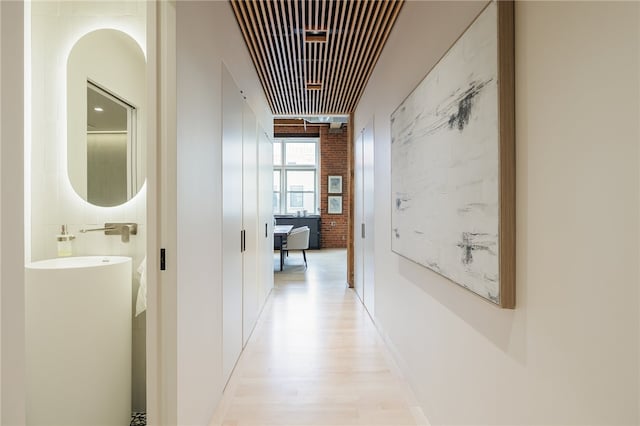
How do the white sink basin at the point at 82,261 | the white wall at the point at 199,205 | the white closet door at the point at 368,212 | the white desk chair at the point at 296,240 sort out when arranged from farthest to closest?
the white desk chair at the point at 296,240
the white closet door at the point at 368,212
the white sink basin at the point at 82,261
the white wall at the point at 199,205

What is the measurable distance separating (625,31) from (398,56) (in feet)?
6.29

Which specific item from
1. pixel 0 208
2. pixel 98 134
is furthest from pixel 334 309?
pixel 0 208

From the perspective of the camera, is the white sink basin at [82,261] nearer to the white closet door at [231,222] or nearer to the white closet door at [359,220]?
the white closet door at [231,222]

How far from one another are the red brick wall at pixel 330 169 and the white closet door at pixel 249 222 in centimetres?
626

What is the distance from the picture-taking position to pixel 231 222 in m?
2.29

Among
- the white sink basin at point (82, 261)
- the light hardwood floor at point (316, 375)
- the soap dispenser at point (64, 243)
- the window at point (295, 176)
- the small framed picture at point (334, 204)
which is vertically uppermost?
the window at point (295, 176)

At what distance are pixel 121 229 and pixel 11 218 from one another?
1318 mm

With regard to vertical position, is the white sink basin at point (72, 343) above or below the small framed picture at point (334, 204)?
below

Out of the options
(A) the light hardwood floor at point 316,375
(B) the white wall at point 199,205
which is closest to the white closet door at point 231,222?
(B) the white wall at point 199,205

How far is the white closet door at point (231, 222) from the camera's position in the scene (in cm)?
212

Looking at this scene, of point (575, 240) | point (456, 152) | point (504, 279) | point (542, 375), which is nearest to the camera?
point (575, 240)

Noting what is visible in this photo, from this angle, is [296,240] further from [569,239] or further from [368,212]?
[569,239]

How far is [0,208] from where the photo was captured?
0.60 m

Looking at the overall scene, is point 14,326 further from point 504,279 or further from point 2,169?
point 504,279
